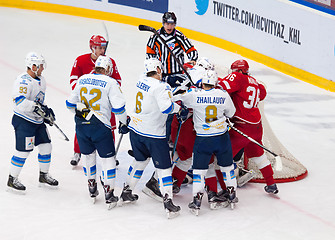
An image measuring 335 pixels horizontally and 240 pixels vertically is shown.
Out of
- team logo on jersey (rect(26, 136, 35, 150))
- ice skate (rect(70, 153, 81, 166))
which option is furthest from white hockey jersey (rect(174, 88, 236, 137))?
ice skate (rect(70, 153, 81, 166))

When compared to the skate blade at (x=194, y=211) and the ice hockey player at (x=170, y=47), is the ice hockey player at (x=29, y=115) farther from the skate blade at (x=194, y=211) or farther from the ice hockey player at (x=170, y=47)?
the skate blade at (x=194, y=211)

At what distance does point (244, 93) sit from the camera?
5168 mm

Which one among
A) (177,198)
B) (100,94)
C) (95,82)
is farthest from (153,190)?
(95,82)

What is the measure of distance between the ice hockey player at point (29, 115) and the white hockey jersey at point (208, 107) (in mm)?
1218

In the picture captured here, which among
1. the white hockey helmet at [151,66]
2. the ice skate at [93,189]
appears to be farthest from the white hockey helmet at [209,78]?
the ice skate at [93,189]

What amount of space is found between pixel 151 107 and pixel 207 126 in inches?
19.6

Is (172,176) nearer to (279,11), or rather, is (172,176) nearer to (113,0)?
(279,11)

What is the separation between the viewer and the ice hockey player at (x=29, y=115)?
16.5 feet

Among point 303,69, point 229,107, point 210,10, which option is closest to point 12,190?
point 229,107

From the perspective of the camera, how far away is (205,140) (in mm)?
4938

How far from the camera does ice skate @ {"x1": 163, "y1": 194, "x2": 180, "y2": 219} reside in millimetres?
4871

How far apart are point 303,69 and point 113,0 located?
4.21m

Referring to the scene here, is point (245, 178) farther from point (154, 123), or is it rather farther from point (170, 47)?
point (170, 47)

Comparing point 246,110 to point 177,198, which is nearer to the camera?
point 246,110
